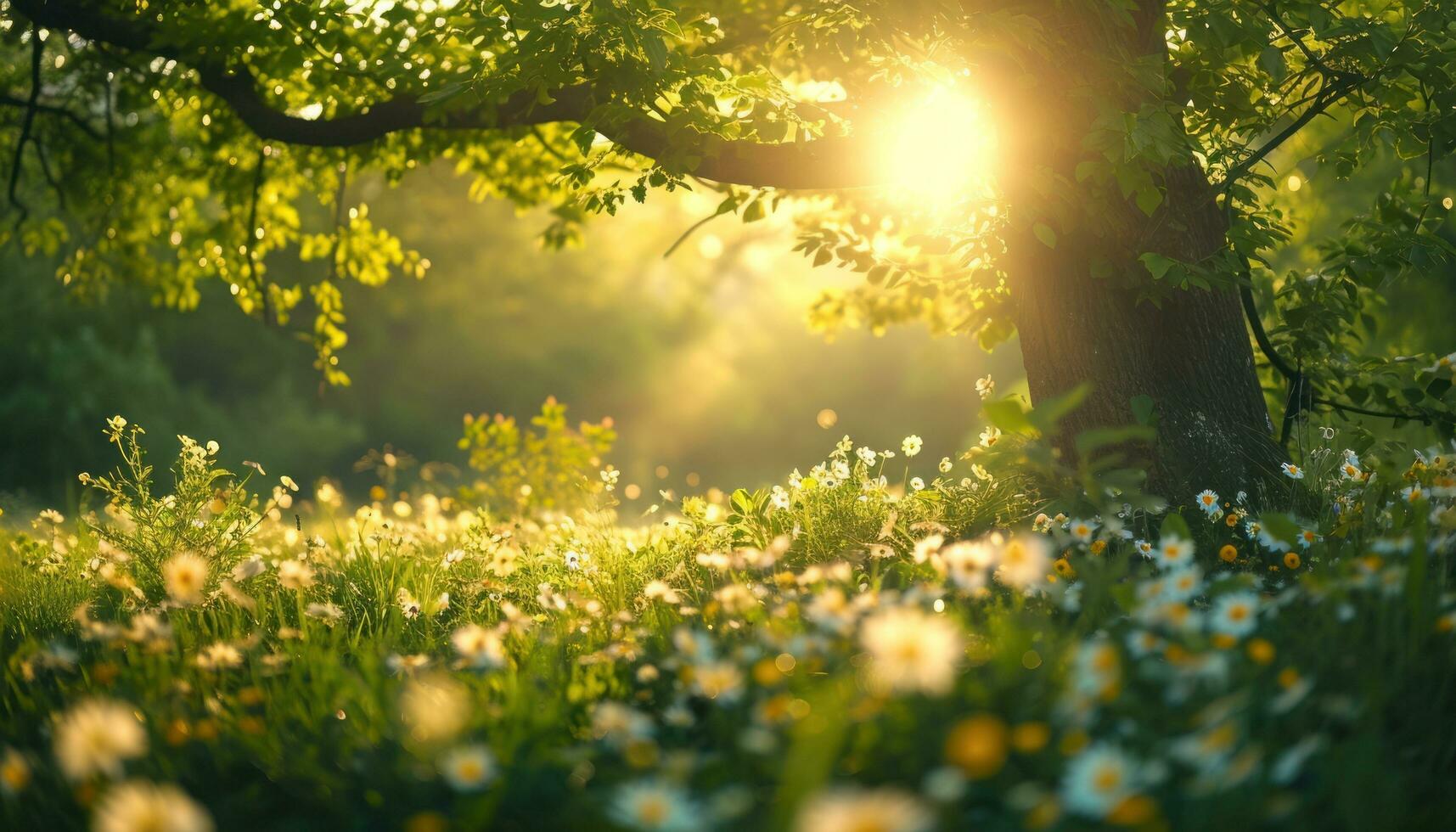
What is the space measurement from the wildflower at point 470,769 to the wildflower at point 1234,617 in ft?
4.87

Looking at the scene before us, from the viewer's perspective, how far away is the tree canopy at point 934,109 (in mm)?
4371

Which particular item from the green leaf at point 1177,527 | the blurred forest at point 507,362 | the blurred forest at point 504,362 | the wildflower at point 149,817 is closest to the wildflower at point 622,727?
the wildflower at point 149,817

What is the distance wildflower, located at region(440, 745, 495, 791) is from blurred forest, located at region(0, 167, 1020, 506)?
16370mm

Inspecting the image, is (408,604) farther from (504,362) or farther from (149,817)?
(504,362)

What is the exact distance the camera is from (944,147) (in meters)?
5.04

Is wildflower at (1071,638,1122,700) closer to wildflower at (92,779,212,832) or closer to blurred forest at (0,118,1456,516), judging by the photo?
wildflower at (92,779,212,832)

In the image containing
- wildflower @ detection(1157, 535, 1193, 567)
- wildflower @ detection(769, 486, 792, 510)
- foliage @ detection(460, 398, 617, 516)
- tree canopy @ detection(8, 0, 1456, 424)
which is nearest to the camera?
wildflower @ detection(1157, 535, 1193, 567)

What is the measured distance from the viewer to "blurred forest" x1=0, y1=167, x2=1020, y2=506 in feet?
61.4

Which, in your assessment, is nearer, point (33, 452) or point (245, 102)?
point (245, 102)

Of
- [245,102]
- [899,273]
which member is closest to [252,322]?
[245,102]

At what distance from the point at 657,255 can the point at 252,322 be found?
11.1 m

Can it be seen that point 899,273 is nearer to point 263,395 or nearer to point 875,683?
point 875,683

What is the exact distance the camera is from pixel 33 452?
59.6 ft

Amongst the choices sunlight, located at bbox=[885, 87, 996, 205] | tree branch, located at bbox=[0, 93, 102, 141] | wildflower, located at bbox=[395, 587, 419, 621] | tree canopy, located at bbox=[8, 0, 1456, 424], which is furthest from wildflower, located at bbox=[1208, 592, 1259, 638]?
tree branch, located at bbox=[0, 93, 102, 141]
